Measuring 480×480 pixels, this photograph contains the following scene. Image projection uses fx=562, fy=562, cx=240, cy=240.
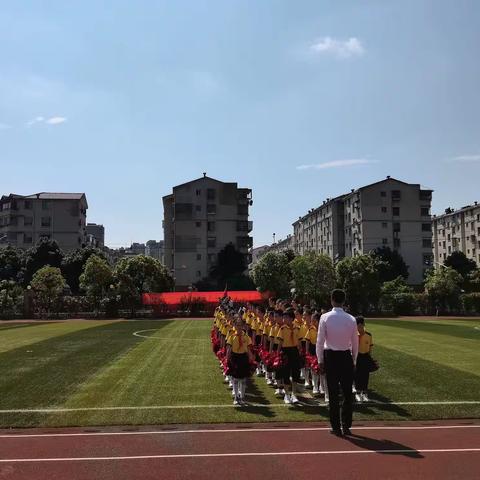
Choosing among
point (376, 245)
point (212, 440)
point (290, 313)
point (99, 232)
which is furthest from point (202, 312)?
point (99, 232)

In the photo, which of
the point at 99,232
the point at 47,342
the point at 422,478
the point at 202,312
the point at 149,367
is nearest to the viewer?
the point at 422,478

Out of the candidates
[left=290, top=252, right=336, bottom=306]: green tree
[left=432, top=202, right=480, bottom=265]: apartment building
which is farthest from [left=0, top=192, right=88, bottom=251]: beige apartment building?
[left=432, top=202, right=480, bottom=265]: apartment building

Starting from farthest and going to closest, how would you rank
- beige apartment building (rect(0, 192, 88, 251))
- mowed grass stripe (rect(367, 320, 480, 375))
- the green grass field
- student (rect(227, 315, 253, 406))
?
beige apartment building (rect(0, 192, 88, 251)), mowed grass stripe (rect(367, 320, 480, 375)), student (rect(227, 315, 253, 406)), the green grass field

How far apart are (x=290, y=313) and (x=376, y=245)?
8016cm

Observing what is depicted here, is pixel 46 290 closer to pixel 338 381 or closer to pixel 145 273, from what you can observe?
pixel 145 273

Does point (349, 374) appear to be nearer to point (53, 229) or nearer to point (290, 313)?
point (290, 313)

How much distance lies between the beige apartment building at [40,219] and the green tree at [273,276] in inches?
1790

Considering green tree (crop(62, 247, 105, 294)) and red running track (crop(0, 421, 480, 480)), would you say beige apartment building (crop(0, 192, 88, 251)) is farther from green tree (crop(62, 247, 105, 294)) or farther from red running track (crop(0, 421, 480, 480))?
red running track (crop(0, 421, 480, 480))

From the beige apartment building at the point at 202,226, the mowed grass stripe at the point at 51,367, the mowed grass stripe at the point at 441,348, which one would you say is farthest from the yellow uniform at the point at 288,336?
the beige apartment building at the point at 202,226

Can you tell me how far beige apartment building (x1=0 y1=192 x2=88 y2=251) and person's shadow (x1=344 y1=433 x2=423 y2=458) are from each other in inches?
3857

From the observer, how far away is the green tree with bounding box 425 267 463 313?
6191 centimetres

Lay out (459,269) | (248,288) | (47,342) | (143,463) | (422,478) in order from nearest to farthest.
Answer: (422,478) < (143,463) < (47,342) < (248,288) < (459,269)

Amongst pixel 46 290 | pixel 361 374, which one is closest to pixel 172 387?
pixel 361 374

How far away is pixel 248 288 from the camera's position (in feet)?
258
